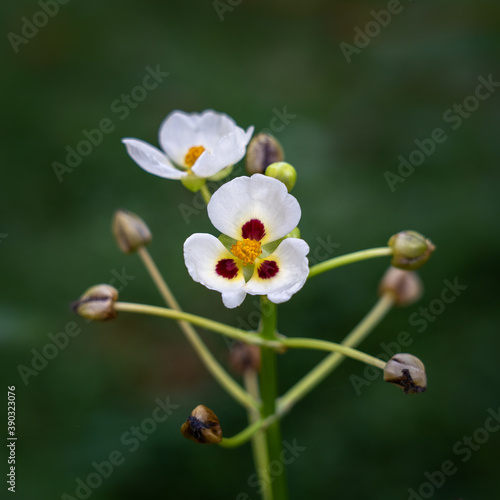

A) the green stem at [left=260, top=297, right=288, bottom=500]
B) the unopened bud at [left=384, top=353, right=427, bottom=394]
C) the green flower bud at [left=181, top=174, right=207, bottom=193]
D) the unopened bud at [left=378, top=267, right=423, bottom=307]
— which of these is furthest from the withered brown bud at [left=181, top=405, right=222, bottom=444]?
the unopened bud at [left=378, top=267, right=423, bottom=307]

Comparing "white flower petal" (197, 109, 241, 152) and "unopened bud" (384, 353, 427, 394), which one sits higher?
"white flower petal" (197, 109, 241, 152)

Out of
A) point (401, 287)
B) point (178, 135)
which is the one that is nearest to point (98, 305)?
point (178, 135)

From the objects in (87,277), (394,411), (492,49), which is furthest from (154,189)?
(492,49)

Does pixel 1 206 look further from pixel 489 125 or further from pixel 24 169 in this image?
pixel 489 125

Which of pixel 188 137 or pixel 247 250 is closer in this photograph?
pixel 247 250

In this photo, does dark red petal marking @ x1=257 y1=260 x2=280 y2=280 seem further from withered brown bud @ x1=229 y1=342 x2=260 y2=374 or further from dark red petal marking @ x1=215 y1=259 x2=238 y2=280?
withered brown bud @ x1=229 y1=342 x2=260 y2=374

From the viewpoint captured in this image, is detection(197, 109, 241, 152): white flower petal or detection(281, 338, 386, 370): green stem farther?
detection(197, 109, 241, 152): white flower petal

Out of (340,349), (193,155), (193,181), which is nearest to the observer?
(340,349)

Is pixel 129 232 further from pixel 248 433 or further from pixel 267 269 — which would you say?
pixel 248 433
